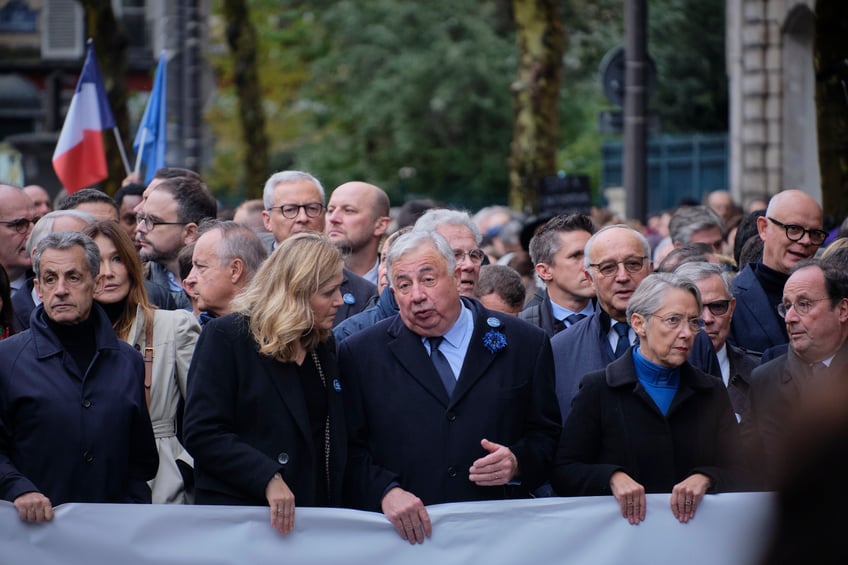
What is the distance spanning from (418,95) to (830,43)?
25.9 m

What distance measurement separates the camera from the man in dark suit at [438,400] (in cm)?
529

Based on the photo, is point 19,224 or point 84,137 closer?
point 19,224

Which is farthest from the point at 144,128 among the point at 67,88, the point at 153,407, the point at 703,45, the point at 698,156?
the point at 67,88

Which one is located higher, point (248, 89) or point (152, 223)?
point (248, 89)

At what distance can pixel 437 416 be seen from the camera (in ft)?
17.4

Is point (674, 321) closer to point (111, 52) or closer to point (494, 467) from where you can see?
point (494, 467)

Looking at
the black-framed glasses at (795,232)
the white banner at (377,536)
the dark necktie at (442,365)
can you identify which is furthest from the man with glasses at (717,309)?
the dark necktie at (442,365)

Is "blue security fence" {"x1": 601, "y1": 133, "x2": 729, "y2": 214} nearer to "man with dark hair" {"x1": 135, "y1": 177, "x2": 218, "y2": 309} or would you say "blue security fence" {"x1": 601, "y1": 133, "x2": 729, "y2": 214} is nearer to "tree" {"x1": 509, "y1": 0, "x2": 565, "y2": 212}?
"tree" {"x1": 509, "y1": 0, "x2": 565, "y2": 212}

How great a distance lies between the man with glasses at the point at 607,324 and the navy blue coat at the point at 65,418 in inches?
73.7

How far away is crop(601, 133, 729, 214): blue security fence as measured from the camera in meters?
28.2

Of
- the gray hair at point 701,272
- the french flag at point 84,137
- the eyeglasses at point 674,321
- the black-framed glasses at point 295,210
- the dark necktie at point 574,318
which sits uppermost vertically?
the french flag at point 84,137

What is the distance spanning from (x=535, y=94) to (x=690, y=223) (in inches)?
399

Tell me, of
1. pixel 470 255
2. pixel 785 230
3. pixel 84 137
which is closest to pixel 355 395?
pixel 470 255

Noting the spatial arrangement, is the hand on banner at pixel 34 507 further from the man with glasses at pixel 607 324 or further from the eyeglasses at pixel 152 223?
the eyeglasses at pixel 152 223
